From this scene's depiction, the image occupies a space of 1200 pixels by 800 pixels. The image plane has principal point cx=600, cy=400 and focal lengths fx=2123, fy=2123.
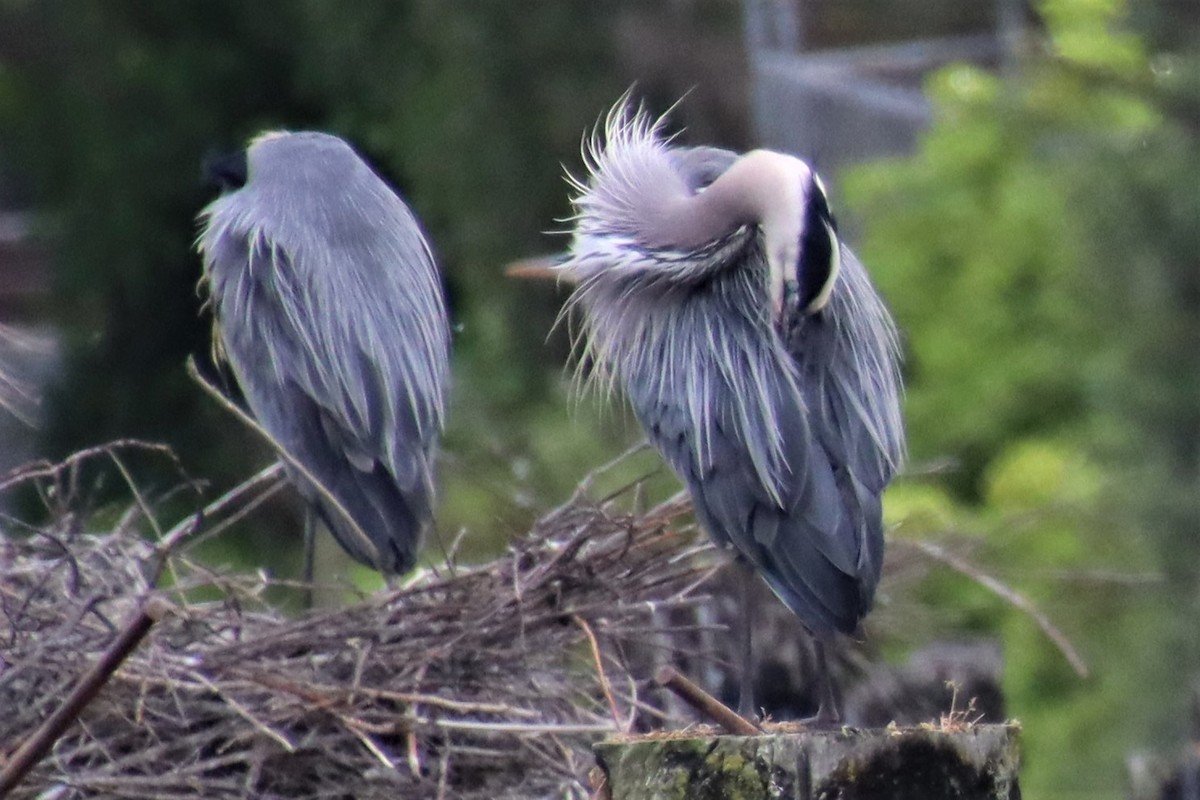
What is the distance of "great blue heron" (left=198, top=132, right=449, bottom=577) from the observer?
5785 millimetres

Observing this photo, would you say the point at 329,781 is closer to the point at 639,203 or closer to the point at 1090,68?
the point at 639,203

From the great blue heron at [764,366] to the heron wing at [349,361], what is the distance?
74 centimetres

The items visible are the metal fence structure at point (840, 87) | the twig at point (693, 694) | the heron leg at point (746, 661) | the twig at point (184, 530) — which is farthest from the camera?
the metal fence structure at point (840, 87)

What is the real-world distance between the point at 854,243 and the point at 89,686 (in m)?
11.2

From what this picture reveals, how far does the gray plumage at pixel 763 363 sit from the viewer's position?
4.46 meters

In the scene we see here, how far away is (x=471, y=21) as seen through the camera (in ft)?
55.8

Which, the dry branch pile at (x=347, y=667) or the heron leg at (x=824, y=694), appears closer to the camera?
the dry branch pile at (x=347, y=667)

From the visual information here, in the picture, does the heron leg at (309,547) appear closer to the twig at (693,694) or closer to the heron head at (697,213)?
the heron head at (697,213)

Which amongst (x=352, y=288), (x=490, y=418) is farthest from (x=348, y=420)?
(x=490, y=418)

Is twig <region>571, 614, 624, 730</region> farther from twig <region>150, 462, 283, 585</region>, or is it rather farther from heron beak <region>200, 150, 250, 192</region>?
heron beak <region>200, 150, 250, 192</region>

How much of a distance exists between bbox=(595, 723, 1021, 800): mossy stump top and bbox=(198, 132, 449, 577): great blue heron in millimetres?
2469

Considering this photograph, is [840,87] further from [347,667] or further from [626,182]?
[347,667]

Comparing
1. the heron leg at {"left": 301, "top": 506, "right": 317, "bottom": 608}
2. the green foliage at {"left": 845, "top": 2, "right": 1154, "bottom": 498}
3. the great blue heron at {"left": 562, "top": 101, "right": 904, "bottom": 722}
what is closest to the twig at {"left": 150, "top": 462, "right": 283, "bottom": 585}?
the heron leg at {"left": 301, "top": 506, "right": 317, "bottom": 608}

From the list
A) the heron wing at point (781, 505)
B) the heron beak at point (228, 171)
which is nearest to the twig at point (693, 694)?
the heron wing at point (781, 505)
